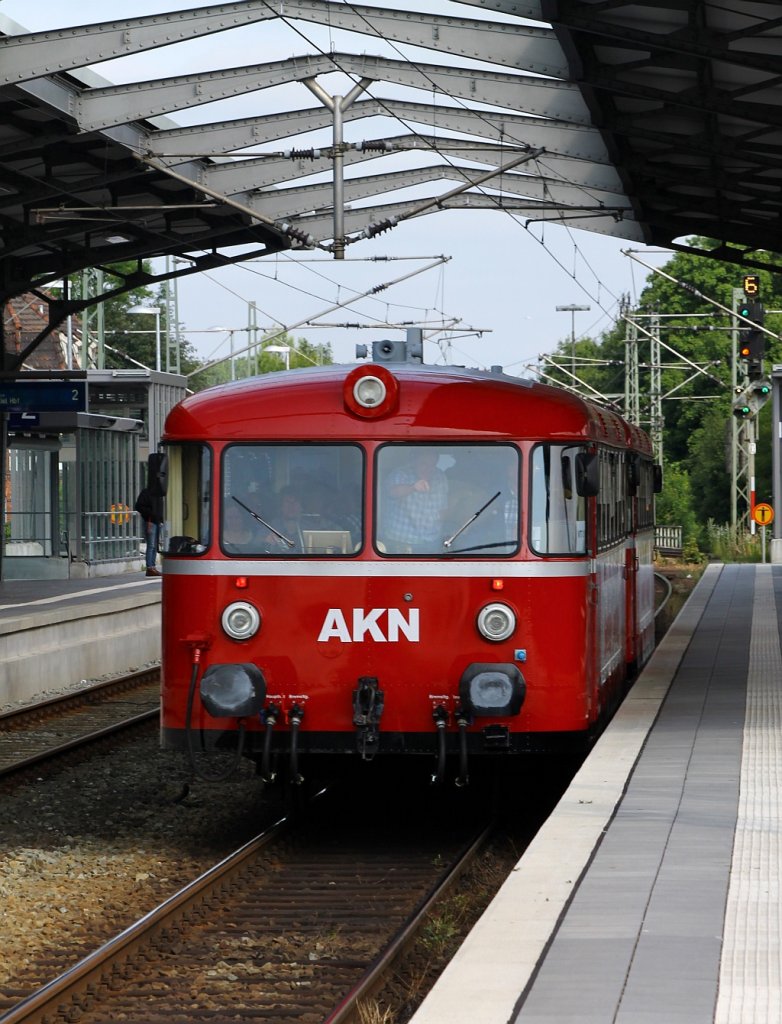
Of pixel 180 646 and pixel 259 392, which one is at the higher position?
pixel 259 392

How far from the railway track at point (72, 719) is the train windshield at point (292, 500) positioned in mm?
3886

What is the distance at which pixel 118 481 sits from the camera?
30219 millimetres

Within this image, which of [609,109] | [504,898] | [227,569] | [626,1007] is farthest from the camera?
[609,109]

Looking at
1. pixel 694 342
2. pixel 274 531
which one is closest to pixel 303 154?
pixel 274 531

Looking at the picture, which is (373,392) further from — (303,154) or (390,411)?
(303,154)

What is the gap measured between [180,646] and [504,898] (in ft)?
11.4

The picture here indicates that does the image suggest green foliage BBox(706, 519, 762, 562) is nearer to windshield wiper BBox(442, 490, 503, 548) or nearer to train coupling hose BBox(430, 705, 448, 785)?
windshield wiper BBox(442, 490, 503, 548)

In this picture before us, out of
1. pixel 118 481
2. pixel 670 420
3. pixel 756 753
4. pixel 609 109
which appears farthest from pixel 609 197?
pixel 670 420

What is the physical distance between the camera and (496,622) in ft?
30.3

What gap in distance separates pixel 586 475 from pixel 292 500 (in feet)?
5.38

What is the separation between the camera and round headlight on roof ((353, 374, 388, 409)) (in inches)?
373

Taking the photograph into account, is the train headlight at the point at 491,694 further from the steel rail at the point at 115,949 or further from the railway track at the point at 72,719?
the railway track at the point at 72,719

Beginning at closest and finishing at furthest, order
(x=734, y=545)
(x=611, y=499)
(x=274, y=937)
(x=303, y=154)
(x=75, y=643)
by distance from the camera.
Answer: (x=274, y=937), (x=611, y=499), (x=75, y=643), (x=303, y=154), (x=734, y=545)

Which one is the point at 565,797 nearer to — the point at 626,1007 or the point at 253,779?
the point at 626,1007
